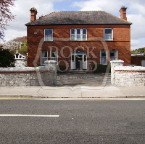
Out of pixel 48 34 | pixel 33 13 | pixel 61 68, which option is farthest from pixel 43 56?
pixel 33 13

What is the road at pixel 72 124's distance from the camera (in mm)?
3997

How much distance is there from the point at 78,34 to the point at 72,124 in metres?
23.5

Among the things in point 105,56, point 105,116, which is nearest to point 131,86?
point 105,116

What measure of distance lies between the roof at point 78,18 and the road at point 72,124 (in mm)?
22043

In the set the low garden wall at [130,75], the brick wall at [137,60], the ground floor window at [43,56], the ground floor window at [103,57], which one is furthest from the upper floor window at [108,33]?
the low garden wall at [130,75]

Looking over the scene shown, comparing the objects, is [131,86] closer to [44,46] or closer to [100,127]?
[100,127]

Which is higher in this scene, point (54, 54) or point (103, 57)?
point (54, 54)

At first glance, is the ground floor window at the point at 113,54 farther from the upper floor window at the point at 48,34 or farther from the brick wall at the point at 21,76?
the brick wall at the point at 21,76

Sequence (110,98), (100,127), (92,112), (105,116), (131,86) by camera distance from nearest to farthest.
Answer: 1. (100,127)
2. (105,116)
3. (92,112)
4. (110,98)
5. (131,86)

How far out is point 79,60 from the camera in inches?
1090

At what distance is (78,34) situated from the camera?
27406 millimetres

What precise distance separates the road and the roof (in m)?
22.0

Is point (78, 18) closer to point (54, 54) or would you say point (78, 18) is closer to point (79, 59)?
point (79, 59)

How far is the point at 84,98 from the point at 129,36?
20.7 metres
